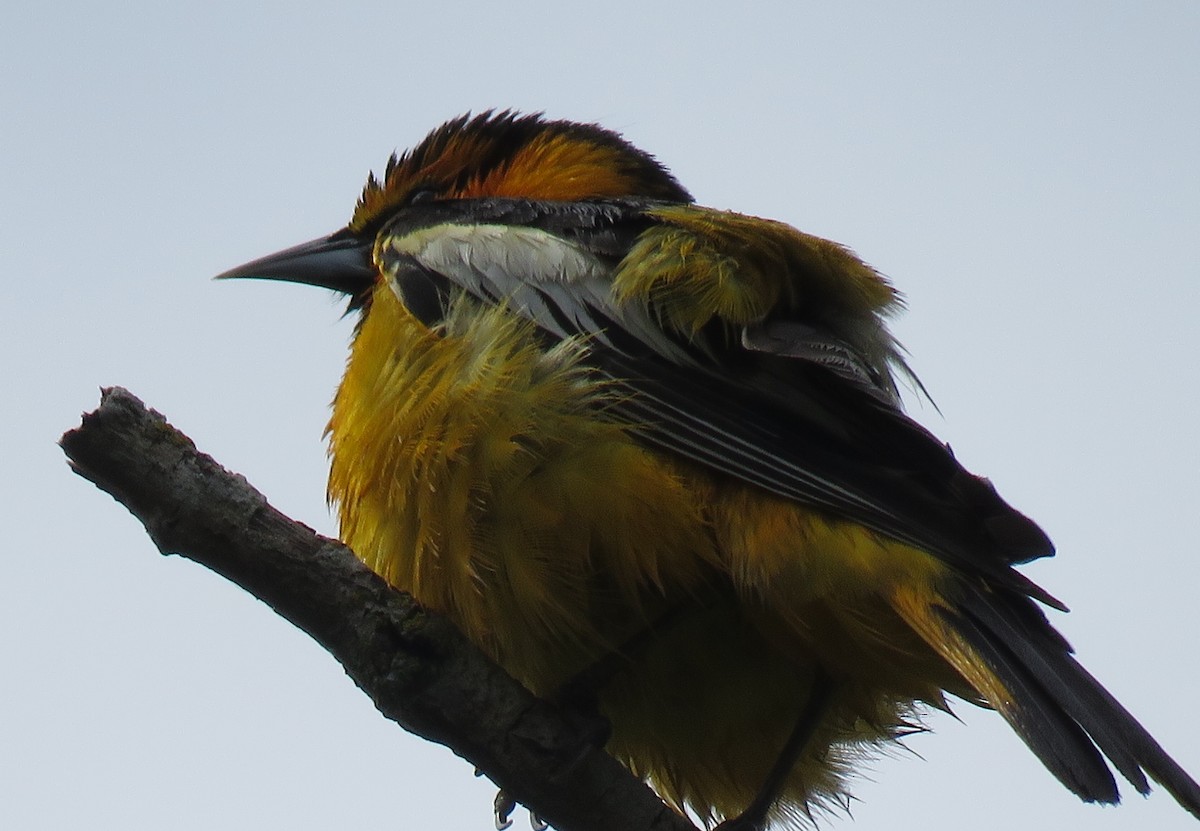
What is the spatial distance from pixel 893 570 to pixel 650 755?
1158mm

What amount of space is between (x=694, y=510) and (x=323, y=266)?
2.02 m

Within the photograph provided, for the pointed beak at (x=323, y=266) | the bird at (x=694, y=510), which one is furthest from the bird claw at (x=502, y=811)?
the pointed beak at (x=323, y=266)

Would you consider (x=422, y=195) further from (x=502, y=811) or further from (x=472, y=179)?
(x=502, y=811)

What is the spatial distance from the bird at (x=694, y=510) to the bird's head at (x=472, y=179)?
2.71 ft

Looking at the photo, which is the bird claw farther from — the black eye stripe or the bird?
the black eye stripe

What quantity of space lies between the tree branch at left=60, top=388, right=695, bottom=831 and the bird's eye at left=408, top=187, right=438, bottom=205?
2.17m

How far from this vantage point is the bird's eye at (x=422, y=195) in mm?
5145

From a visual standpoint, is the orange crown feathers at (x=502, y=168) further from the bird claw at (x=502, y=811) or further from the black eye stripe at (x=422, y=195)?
the bird claw at (x=502, y=811)

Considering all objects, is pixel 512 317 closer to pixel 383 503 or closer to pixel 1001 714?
pixel 383 503

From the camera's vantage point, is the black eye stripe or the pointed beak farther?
the black eye stripe

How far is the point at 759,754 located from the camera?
4.16m

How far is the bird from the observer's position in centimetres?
336

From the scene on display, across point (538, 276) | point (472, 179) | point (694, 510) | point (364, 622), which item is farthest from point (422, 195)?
point (364, 622)

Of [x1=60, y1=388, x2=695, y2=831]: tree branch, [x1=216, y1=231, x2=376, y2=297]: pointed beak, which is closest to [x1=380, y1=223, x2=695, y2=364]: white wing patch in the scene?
[x1=216, y1=231, x2=376, y2=297]: pointed beak
